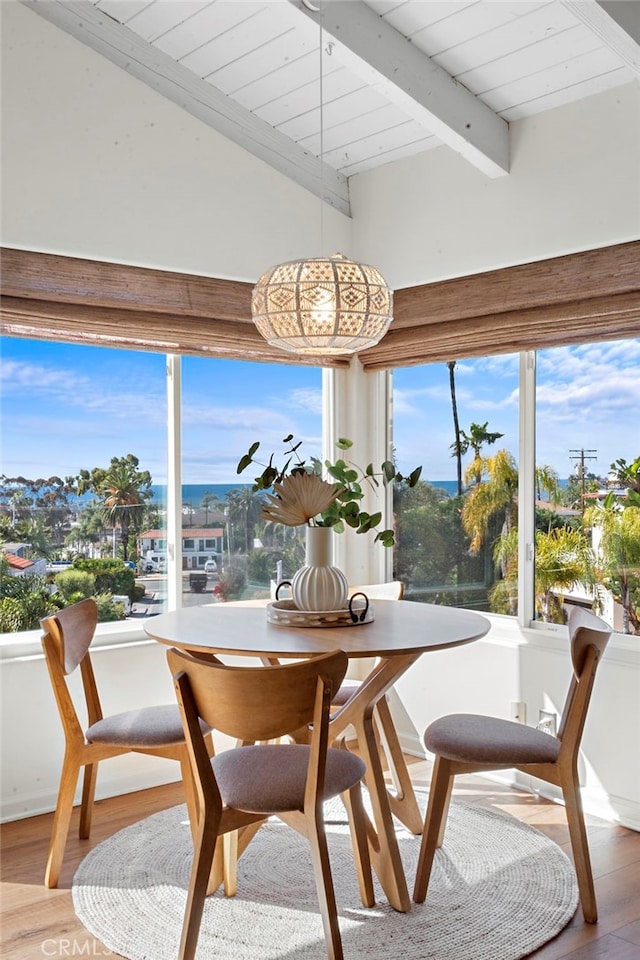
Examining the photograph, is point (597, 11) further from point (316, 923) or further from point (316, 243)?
point (316, 923)

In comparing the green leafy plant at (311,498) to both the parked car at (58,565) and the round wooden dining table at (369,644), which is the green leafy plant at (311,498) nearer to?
the round wooden dining table at (369,644)

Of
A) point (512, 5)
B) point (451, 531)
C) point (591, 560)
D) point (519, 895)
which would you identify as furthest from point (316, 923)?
point (512, 5)

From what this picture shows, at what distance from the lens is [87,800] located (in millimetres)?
3129

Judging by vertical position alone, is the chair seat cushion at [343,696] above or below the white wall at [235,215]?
below

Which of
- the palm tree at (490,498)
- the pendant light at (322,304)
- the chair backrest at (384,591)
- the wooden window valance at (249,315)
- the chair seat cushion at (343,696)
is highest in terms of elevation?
the wooden window valance at (249,315)

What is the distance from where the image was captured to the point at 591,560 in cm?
348

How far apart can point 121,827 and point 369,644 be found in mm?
1386

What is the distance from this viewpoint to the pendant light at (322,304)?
267 centimetres

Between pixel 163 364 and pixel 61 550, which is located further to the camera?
pixel 163 364

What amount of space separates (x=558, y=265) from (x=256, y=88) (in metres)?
1.48

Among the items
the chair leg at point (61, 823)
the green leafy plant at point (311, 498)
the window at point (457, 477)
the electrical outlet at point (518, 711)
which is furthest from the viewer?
the window at point (457, 477)

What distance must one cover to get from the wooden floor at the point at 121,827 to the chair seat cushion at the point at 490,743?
488 millimetres

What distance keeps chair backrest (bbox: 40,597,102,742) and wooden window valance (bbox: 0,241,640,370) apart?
1153 millimetres

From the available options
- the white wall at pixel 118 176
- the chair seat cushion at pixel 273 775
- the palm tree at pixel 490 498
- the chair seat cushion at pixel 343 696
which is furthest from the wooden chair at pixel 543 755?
the white wall at pixel 118 176
